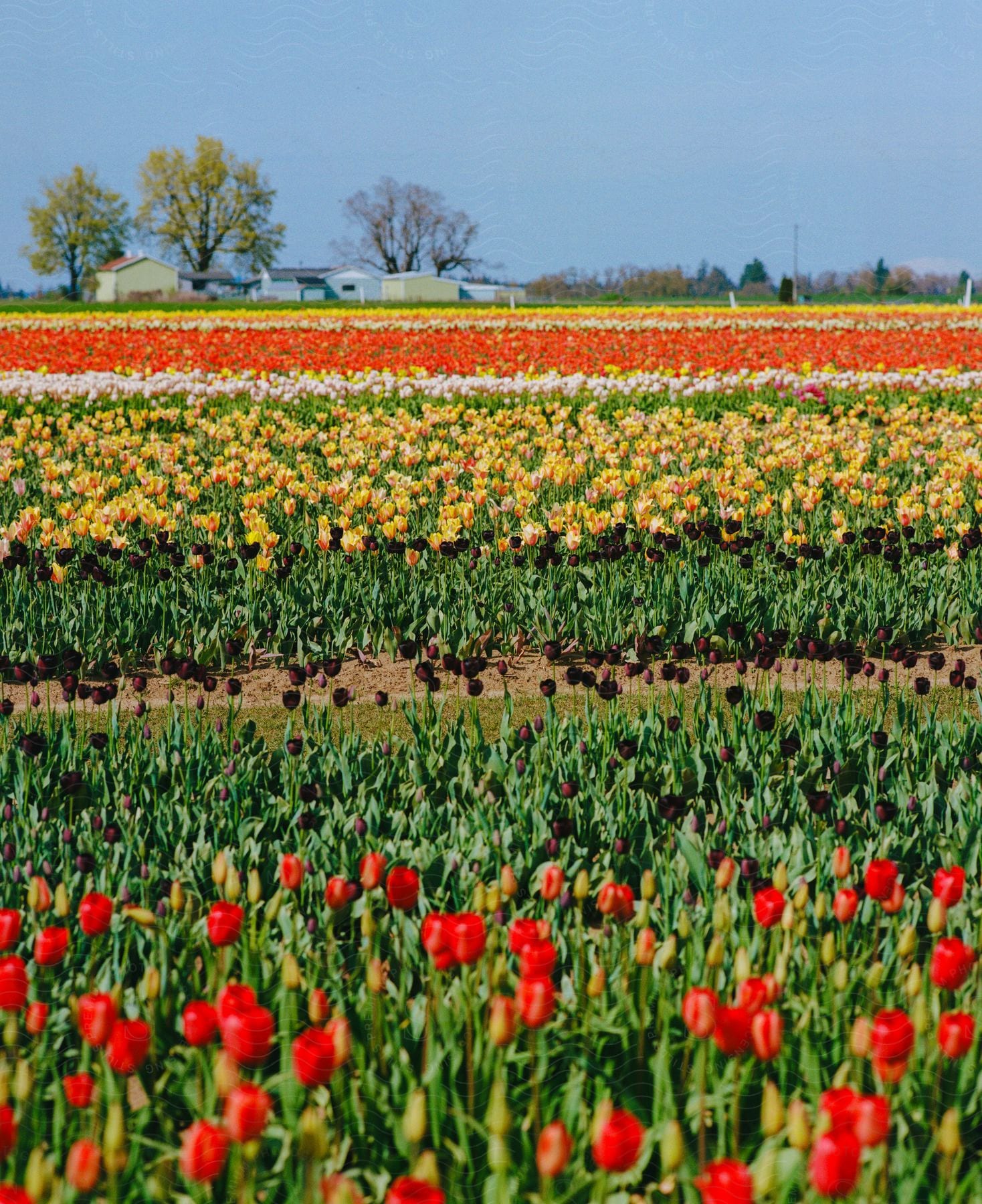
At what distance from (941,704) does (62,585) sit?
12.8ft

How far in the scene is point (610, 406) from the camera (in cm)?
1284

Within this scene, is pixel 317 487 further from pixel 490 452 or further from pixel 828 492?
pixel 828 492

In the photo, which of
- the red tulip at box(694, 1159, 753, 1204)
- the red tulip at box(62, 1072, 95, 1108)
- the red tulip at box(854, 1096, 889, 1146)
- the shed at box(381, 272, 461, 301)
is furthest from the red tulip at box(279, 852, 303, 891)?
the shed at box(381, 272, 461, 301)

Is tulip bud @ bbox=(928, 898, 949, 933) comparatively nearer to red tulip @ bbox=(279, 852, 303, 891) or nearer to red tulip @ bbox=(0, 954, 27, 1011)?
red tulip @ bbox=(279, 852, 303, 891)

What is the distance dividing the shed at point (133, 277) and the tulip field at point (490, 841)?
79395 millimetres

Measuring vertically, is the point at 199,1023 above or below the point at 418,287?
below

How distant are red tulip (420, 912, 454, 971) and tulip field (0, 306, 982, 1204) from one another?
43 mm

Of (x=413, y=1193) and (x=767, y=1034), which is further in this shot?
(x=767, y=1034)

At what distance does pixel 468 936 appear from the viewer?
7.13ft

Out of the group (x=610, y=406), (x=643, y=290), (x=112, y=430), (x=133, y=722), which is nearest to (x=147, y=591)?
(x=133, y=722)

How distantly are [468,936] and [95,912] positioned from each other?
73 centimetres

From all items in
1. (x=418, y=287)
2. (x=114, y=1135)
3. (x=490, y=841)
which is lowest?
(x=490, y=841)

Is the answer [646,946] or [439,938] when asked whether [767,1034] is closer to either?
[646,946]

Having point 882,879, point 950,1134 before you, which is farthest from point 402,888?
point 950,1134
